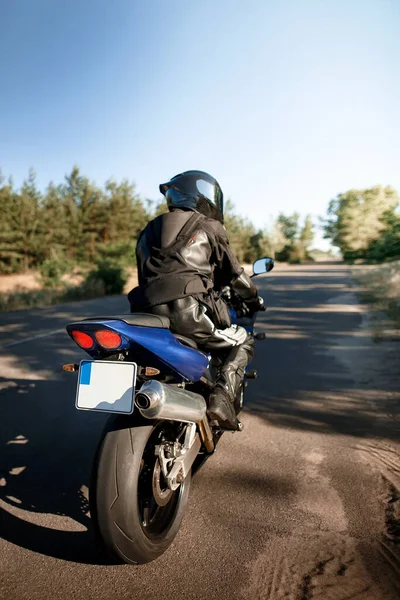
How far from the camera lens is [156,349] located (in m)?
2.32

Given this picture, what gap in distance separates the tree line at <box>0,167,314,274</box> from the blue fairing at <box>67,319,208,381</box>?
28.4 meters

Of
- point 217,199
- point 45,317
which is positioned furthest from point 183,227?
point 45,317

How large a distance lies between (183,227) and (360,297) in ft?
41.6

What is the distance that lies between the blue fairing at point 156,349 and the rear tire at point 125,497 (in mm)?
320

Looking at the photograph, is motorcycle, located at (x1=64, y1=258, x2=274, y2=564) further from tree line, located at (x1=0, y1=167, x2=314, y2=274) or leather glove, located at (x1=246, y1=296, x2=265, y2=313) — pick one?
tree line, located at (x1=0, y1=167, x2=314, y2=274)

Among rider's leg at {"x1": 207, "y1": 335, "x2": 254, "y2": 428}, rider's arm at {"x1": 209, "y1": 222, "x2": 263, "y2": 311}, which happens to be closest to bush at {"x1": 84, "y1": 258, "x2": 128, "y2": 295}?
rider's arm at {"x1": 209, "y1": 222, "x2": 263, "y2": 311}

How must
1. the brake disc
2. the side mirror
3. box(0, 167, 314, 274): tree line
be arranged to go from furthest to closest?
box(0, 167, 314, 274): tree line → the side mirror → the brake disc

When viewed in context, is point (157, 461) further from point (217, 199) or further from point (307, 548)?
point (217, 199)

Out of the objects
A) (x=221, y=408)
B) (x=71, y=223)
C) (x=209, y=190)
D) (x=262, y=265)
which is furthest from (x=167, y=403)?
(x=71, y=223)

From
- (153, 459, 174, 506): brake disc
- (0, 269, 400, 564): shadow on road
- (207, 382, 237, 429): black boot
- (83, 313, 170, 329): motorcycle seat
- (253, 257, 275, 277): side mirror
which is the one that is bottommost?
(0, 269, 400, 564): shadow on road

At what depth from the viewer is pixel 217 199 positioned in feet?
11.3

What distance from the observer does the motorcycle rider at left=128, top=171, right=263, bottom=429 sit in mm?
2707

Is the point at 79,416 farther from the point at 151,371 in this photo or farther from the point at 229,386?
the point at 151,371

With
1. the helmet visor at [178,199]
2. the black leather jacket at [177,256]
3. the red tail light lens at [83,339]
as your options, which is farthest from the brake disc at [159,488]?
the helmet visor at [178,199]
